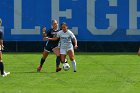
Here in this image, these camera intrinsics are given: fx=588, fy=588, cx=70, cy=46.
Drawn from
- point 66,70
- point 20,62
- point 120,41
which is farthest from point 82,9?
point 66,70

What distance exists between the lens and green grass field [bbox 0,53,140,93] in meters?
16.7

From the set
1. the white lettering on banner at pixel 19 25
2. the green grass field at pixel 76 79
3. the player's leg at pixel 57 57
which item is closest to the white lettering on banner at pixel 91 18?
the white lettering on banner at pixel 19 25

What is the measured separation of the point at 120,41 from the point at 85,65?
429 inches

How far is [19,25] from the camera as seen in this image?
3684 cm

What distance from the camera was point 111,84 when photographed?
18.1 meters

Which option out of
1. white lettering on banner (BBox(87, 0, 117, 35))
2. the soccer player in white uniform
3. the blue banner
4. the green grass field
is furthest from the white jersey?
white lettering on banner (BBox(87, 0, 117, 35))

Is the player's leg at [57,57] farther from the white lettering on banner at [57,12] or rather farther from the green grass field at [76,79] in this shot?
the white lettering on banner at [57,12]

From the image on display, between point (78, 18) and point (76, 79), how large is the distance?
17488 millimetres

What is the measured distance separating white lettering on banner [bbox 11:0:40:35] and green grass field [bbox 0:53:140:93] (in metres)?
9.94

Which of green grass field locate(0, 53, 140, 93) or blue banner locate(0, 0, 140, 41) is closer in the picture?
green grass field locate(0, 53, 140, 93)

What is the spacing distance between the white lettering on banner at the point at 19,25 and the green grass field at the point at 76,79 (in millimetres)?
9943

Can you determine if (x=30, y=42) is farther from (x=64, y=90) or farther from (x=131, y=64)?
(x=64, y=90)

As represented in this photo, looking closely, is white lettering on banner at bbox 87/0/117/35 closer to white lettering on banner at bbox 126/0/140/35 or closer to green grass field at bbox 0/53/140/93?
white lettering on banner at bbox 126/0/140/35

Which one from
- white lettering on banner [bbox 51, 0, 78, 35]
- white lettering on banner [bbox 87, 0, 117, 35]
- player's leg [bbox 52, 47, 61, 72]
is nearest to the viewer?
player's leg [bbox 52, 47, 61, 72]
